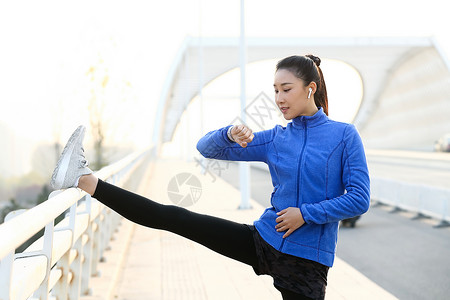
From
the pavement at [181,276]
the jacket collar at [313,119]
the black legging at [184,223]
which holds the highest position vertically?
the jacket collar at [313,119]

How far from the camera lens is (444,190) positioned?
1124 cm

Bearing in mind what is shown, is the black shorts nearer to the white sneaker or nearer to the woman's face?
the woman's face

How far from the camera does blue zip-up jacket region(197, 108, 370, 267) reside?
8.79 feet

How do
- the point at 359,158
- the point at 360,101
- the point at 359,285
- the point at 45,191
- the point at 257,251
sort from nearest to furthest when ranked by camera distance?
the point at 359,158 → the point at 257,251 → the point at 359,285 → the point at 45,191 → the point at 360,101

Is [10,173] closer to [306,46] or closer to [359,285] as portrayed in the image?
[359,285]

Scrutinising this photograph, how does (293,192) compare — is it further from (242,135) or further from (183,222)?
(183,222)

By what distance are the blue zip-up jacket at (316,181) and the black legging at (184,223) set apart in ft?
0.39

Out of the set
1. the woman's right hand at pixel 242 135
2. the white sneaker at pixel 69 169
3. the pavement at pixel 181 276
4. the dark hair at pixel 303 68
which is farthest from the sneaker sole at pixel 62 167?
the pavement at pixel 181 276

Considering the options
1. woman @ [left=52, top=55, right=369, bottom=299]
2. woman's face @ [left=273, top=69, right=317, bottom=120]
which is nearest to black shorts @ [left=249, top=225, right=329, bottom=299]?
woman @ [left=52, top=55, right=369, bottom=299]

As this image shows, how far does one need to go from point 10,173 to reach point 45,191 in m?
2.55

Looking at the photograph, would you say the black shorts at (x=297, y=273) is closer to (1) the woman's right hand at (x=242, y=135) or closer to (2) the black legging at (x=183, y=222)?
(2) the black legging at (x=183, y=222)

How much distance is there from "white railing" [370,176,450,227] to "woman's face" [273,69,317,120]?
340 inches

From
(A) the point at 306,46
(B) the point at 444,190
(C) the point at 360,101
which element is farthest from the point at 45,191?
(C) the point at 360,101

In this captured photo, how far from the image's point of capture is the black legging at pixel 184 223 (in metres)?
2.91
